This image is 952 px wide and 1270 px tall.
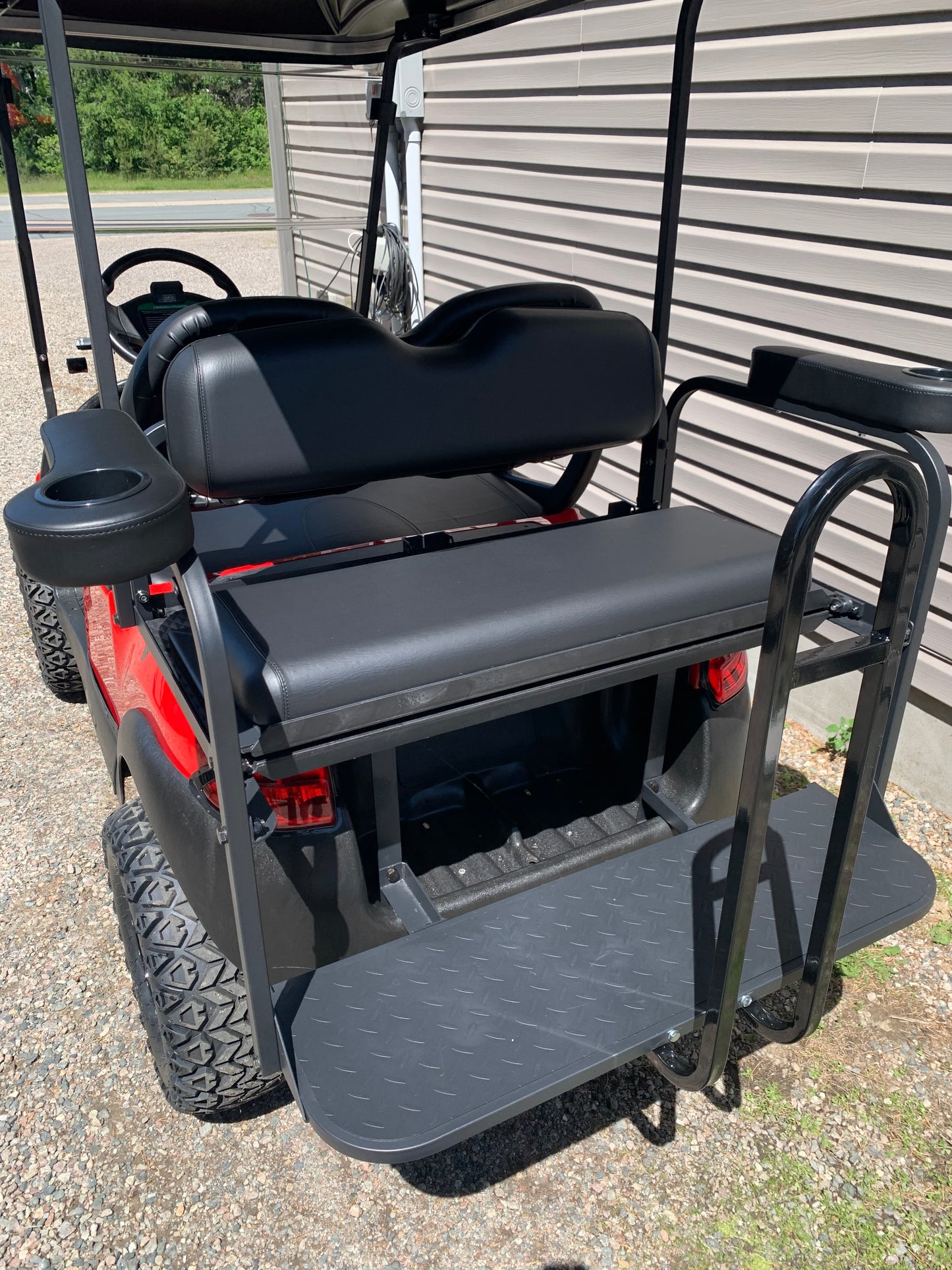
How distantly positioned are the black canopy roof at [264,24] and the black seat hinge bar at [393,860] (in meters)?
1.78

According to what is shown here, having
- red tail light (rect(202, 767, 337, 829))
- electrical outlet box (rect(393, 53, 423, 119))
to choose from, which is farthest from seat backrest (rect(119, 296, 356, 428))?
electrical outlet box (rect(393, 53, 423, 119))

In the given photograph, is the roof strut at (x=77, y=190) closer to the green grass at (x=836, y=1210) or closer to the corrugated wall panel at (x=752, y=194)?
the green grass at (x=836, y=1210)

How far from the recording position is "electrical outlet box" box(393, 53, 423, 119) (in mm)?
5245

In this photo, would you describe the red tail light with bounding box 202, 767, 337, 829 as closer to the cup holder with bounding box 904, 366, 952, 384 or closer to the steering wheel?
the cup holder with bounding box 904, 366, 952, 384

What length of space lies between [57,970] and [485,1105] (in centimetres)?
140

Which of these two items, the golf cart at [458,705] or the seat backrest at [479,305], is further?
the seat backrest at [479,305]

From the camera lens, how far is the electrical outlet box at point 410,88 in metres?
5.25

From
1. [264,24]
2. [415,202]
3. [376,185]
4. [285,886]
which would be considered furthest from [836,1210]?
[415,202]

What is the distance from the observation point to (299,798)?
1588 mm

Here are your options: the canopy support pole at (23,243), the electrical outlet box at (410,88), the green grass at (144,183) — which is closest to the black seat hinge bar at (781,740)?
the green grass at (144,183)

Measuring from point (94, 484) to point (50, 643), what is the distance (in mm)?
2183

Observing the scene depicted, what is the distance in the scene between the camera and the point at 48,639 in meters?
3.15

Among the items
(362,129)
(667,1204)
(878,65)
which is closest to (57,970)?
(667,1204)

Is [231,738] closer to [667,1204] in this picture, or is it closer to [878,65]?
[667,1204]
